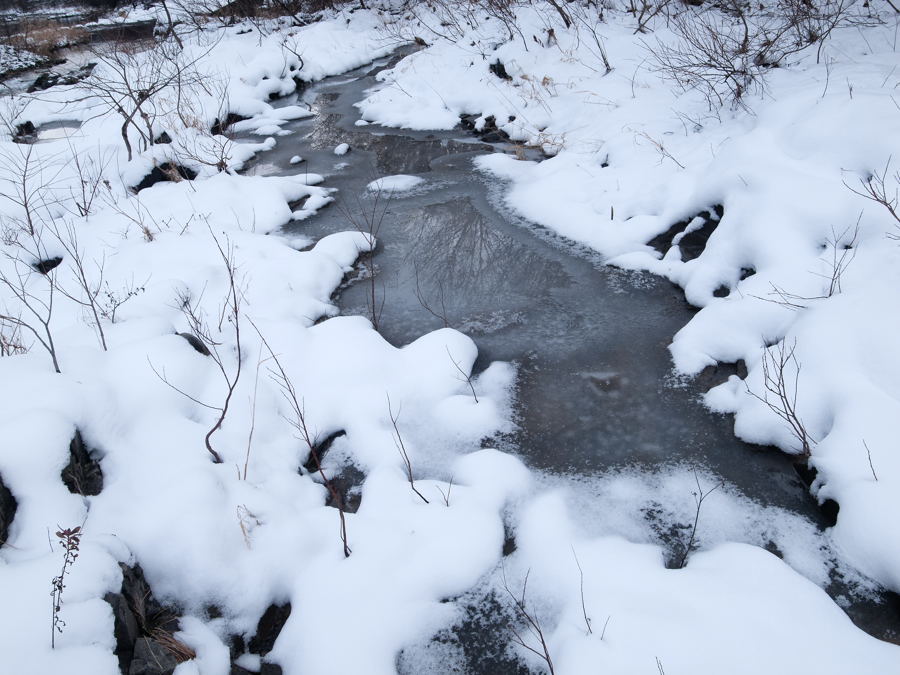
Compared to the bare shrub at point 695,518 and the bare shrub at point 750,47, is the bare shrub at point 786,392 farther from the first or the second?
the bare shrub at point 750,47

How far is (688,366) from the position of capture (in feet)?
11.2

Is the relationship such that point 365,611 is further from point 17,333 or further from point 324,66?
point 324,66

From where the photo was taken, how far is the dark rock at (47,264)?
511 centimetres

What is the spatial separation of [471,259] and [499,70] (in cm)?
554

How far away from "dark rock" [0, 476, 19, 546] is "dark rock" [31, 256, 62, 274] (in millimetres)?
3780

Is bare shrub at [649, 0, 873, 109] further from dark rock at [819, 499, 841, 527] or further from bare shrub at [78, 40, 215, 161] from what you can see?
bare shrub at [78, 40, 215, 161]

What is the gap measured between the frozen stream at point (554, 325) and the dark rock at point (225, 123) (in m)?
2.78

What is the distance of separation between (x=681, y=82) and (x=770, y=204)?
10.2 feet

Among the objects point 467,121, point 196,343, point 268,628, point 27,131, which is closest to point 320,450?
point 268,628

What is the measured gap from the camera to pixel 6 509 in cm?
211

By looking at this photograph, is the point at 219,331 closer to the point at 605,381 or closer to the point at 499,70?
the point at 605,381

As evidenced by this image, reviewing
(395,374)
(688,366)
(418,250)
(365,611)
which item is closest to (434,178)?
(418,250)

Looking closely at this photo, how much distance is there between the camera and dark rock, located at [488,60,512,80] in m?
8.71

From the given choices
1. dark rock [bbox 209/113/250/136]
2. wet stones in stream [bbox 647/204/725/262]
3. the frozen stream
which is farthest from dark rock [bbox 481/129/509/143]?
dark rock [bbox 209/113/250/136]
